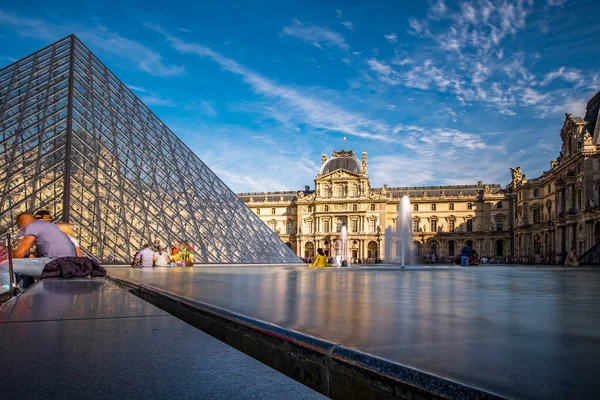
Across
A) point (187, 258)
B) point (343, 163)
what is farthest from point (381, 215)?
point (187, 258)

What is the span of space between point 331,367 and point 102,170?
Result: 14862 millimetres

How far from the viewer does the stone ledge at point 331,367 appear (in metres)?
1.16

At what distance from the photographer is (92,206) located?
1424 centimetres

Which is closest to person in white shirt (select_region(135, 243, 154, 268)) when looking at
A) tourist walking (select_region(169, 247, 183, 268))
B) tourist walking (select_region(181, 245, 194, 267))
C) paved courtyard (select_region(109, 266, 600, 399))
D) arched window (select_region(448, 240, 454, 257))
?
tourist walking (select_region(169, 247, 183, 268))

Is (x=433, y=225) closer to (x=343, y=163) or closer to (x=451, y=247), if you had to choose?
(x=451, y=247)

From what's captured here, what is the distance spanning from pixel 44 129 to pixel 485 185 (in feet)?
178

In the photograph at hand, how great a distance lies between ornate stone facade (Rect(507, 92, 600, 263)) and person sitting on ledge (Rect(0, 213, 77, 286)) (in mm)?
31911

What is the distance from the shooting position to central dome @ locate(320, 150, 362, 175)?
61562 millimetres

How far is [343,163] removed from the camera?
61875mm

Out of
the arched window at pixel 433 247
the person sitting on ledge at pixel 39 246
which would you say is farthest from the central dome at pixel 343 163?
the person sitting on ledge at pixel 39 246

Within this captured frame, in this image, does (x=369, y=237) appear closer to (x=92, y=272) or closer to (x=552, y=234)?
(x=552, y=234)

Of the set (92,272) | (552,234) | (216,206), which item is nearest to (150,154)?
(216,206)

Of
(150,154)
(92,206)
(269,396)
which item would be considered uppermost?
(150,154)

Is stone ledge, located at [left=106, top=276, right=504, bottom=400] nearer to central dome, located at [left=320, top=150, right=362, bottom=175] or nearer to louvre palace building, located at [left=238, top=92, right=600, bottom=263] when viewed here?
louvre palace building, located at [left=238, top=92, right=600, bottom=263]
